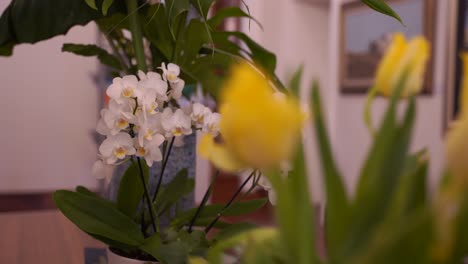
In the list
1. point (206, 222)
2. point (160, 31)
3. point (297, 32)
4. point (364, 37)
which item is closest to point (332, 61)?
point (364, 37)

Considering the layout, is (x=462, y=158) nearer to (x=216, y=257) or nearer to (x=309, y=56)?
(x=216, y=257)

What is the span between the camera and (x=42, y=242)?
3.15 ft

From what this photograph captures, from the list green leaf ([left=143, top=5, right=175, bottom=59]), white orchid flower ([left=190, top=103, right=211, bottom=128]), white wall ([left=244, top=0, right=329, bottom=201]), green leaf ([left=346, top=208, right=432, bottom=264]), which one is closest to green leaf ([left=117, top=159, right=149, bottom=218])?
white orchid flower ([left=190, top=103, right=211, bottom=128])

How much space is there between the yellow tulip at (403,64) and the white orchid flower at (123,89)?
0.29 meters

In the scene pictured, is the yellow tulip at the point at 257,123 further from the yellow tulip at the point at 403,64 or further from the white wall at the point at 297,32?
the white wall at the point at 297,32

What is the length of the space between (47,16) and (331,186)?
62cm

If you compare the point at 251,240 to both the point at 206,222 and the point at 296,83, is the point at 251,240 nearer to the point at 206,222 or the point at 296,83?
the point at 296,83

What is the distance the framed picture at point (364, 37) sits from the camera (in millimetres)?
3686

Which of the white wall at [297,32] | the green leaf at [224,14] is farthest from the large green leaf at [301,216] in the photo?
the white wall at [297,32]

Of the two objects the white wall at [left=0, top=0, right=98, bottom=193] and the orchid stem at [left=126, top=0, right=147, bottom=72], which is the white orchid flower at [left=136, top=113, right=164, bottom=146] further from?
the white wall at [left=0, top=0, right=98, bottom=193]

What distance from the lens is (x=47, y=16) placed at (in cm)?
74

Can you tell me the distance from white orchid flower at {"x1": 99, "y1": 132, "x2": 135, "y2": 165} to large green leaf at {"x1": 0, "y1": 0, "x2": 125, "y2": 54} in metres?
0.29

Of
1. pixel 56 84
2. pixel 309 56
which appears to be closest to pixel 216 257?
pixel 56 84

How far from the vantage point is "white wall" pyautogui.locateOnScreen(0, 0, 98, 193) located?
4027 millimetres
